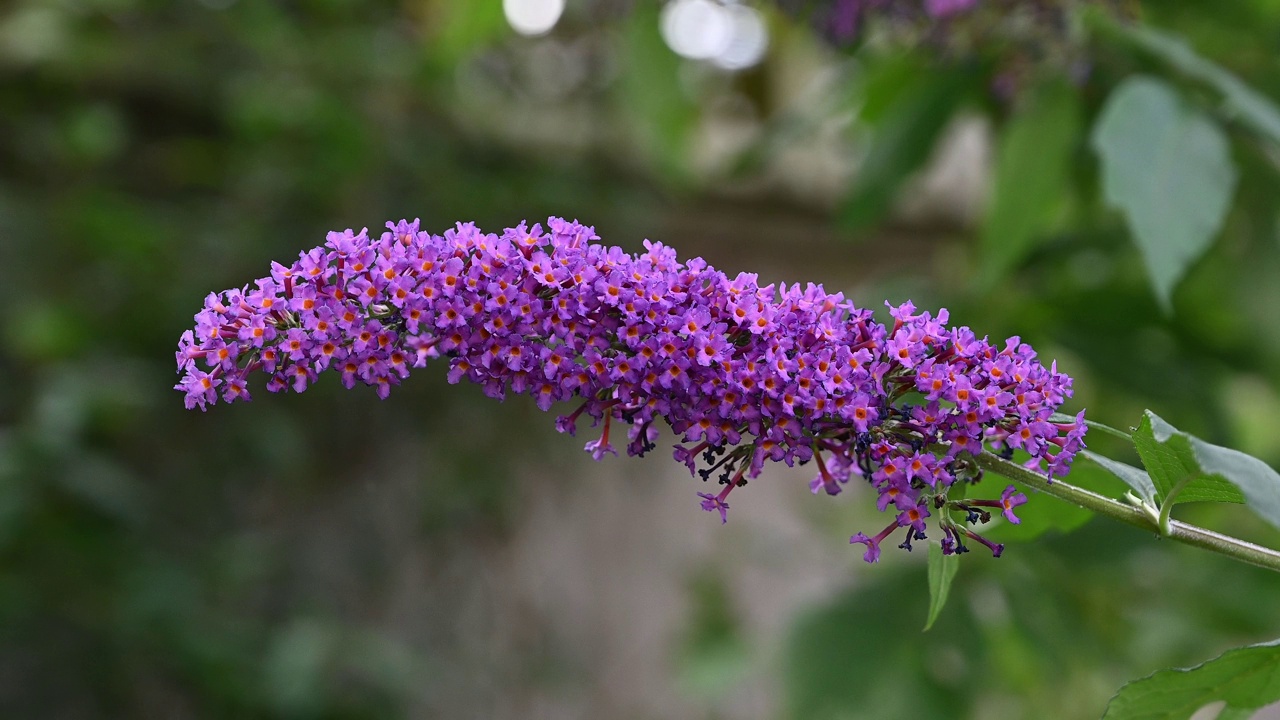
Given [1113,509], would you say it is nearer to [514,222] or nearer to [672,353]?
[672,353]

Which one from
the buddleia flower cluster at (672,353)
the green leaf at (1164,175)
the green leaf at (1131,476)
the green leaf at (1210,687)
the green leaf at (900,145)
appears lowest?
the green leaf at (1210,687)

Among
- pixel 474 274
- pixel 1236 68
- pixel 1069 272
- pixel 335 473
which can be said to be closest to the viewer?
pixel 474 274

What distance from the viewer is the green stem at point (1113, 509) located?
0.83 meters

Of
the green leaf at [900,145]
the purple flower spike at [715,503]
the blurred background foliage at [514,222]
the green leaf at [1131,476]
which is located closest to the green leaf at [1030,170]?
the blurred background foliage at [514,222]

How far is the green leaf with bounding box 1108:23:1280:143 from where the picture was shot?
1.33 m

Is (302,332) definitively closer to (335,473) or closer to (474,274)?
(474,274)

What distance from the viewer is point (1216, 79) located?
4.51 ft

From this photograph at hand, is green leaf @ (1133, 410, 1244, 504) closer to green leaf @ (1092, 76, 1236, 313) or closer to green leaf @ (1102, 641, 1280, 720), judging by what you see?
green leaf @ (1102, 641, 1280, 720)

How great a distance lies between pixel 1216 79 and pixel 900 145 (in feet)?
1.67

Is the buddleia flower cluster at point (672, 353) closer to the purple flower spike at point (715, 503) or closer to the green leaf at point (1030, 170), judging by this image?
the purple flower spike at point (715, 503)

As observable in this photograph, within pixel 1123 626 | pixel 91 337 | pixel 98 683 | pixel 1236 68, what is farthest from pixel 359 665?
pixel 1236 68

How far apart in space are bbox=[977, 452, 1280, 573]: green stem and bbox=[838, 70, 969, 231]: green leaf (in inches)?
40.4

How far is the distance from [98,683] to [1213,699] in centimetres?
228

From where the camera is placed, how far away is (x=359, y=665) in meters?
2.40
